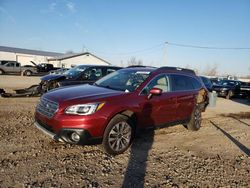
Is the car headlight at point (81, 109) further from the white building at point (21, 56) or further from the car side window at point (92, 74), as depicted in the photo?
the white building at point (21, 56)

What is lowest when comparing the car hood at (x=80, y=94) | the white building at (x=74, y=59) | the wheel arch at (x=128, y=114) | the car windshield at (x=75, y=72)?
the wheel arch at (x=128, y=114)

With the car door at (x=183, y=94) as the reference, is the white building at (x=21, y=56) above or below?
above

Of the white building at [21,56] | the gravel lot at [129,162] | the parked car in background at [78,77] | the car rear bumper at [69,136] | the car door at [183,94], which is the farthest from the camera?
the white building at [21,56]

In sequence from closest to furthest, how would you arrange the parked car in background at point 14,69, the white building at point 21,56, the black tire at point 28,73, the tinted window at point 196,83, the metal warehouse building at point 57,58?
the tinted window at point 196,83 < the parked car in background at point 14,69 < the black tire at point 28,73 < the metal warehouse building at point 57,58 < the white building at point 21,56

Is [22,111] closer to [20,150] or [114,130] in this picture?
[20,150]

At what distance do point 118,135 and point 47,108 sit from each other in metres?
1.47

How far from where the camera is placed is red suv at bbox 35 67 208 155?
4.57 meters

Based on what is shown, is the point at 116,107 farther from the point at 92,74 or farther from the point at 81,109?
the point at 92,74

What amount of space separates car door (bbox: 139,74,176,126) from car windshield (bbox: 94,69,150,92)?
0.80 ft

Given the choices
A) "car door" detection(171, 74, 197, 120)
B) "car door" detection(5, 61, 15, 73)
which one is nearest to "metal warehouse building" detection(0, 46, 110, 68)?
"car door" detection(5, 61, 15, 73)

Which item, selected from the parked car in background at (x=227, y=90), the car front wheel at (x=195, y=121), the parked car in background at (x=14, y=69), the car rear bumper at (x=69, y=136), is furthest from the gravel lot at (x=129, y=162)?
the parked car in background at (x=14, y=69)

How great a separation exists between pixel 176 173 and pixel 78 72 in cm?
724

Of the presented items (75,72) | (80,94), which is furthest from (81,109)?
(75,72)

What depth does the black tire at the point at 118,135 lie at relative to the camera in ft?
15.9
